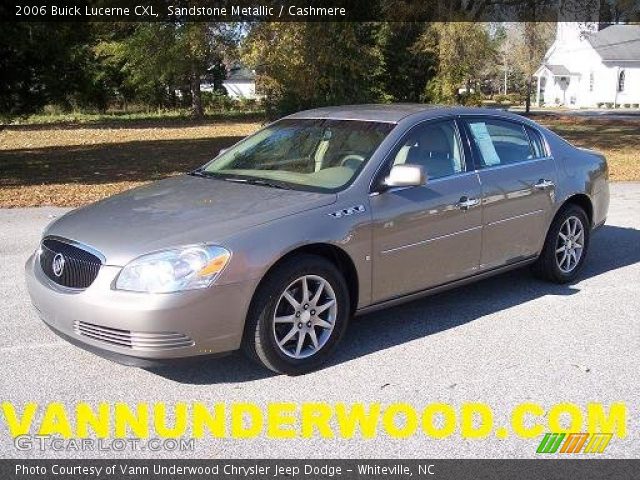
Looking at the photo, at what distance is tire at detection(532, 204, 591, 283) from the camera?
6172 millimetres

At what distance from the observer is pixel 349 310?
4656mm

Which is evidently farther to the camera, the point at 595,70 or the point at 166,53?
the point at 595,70

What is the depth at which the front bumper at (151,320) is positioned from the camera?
3.83 meters

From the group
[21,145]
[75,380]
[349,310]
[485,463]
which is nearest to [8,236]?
[75,380]

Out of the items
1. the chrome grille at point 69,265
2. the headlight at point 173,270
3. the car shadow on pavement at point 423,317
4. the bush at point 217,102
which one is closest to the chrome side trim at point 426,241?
the car shadow on pavement at point 423,317

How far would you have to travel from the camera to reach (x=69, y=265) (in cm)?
415

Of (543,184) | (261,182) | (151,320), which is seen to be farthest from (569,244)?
(151,320)

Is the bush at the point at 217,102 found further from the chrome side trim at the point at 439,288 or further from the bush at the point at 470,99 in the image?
the chrome side trim at the point at 439,288

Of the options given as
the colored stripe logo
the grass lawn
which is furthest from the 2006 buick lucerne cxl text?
the grass lawn

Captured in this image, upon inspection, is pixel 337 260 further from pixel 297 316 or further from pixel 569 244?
pixel 569 244

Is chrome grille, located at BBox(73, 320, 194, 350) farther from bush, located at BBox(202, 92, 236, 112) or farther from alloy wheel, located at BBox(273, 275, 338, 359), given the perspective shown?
bush, located at BBox(202, 92, 236, 112)

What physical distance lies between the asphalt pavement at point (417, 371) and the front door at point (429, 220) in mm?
430

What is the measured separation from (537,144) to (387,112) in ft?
4.99
